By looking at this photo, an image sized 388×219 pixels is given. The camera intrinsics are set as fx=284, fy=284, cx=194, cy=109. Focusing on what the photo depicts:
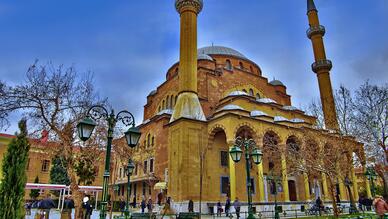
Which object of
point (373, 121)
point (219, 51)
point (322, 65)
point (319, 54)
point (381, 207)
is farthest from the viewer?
point (219, 51)

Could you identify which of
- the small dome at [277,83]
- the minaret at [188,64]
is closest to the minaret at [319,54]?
the small dome at [277,83]

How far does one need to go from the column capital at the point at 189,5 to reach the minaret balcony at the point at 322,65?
13745 mm

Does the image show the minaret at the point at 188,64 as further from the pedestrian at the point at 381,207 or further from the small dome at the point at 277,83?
the small dome at the point at 277,83

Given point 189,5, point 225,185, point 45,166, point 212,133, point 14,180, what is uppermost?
point 189,5

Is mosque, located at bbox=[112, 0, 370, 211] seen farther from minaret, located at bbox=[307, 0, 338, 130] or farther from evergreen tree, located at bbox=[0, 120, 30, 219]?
evergreen tree, located at bbox=[0, 120, 30, 219]

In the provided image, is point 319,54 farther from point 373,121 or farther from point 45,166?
point 45,166

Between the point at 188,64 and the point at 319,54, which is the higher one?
the point at 319,54

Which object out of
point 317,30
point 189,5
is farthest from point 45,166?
point 317,30

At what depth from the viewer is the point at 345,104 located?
15.8 metres

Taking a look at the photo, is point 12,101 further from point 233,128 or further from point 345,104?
point 345,104

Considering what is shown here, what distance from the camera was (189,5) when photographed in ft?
81.0

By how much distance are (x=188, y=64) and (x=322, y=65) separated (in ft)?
49.9

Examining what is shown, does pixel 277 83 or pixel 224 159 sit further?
pixel 277 83

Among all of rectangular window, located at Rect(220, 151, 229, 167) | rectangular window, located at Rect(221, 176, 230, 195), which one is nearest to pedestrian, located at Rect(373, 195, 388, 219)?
rectangular window, located at Rect(221, 176, 230, 195)
